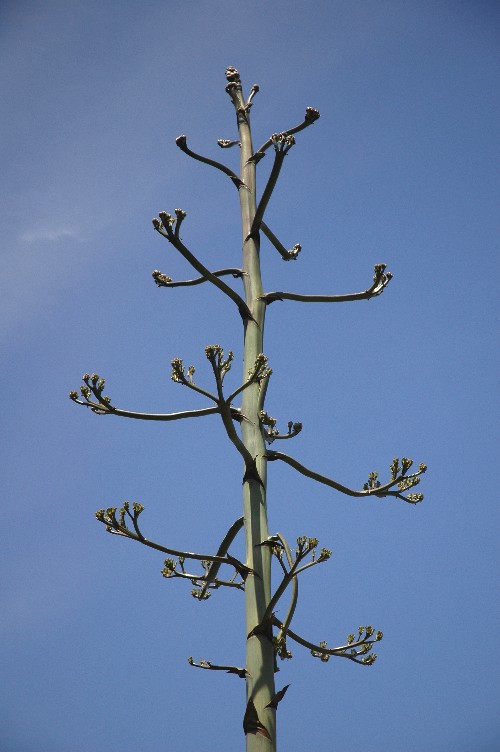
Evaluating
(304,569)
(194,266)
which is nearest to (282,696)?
(304,569)

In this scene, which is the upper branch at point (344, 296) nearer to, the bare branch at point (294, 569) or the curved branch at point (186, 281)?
the curved branch at point (186, 281)

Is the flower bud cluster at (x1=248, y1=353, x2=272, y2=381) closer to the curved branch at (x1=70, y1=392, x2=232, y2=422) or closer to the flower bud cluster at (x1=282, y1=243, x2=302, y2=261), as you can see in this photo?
the curved branch at (x1=70, y1=392, x2=232, y2=422)

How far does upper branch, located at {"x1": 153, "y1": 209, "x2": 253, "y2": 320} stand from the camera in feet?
13.2

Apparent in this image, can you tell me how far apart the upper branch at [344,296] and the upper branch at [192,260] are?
Result: 0.19m

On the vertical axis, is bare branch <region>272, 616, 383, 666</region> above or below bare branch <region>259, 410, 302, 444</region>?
below

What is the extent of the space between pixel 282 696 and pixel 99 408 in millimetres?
1802

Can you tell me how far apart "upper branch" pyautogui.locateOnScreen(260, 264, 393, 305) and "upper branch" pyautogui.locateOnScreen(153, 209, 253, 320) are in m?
0.19

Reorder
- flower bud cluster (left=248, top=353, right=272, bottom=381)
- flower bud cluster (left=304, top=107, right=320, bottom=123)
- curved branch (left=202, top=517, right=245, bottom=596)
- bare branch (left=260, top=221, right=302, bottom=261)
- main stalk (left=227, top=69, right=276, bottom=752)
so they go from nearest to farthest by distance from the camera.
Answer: main stalk (left=227, top=69, right=276, bottom=752), flower bud cluster (left=248, top=353, right=272, bottom=381), curved branch (left=202, top=517, right=245, bottom=596), flower bud cluster (left=304, top=107, right=320, bottom=123), bare branch (left=260, top=221, right=302, bottom=261)

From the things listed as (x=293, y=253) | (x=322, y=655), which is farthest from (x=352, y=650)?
(x=293, y=253)

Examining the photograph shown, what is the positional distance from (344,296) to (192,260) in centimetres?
→ 105

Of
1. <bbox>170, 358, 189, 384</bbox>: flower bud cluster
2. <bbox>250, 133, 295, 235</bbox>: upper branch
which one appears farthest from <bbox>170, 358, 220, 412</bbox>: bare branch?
<bbox>250, 133, 295, 235</bbox>: upper branch

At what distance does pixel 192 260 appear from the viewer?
4281mm

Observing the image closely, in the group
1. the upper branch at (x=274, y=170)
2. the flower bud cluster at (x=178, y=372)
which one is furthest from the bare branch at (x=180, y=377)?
the upper branch at (x=274, y=170)

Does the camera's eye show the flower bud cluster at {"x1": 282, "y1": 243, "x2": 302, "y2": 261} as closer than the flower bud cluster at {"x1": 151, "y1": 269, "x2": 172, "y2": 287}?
No
